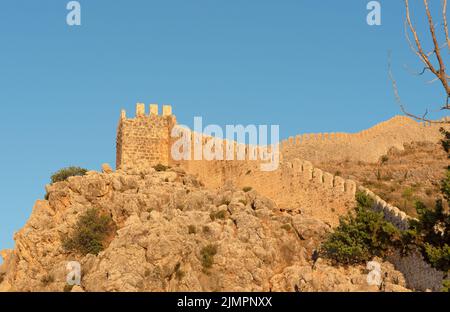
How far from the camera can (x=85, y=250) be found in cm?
3188

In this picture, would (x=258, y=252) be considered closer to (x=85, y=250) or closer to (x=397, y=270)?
(x=397, y=270)

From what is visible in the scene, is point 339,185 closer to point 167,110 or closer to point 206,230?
point 206,230

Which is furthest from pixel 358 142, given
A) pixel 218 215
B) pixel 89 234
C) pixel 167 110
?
pixel 89 234

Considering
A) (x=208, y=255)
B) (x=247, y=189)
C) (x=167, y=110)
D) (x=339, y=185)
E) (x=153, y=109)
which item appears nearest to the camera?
(x=208, y=255)

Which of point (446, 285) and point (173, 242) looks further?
point (173, 242)

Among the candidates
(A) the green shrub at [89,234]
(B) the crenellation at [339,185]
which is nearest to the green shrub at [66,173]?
(A) the green shrub at [89,234]

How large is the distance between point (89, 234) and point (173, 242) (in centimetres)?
483

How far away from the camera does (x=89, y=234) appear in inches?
1265

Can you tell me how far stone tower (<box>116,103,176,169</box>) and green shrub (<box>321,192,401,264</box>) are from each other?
1330 cm

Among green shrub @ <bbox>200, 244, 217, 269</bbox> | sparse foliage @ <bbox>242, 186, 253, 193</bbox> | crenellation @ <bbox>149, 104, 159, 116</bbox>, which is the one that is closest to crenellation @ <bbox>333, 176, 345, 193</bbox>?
sparse foliage @ <bbox>242, 186, 253, 193</bbox>

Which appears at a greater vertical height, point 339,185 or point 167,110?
point 167,110

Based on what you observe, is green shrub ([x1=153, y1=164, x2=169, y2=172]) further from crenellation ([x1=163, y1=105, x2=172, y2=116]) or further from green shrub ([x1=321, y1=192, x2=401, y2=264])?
green shrub ([x1=321, y1=192, x2=401, y2=264])
